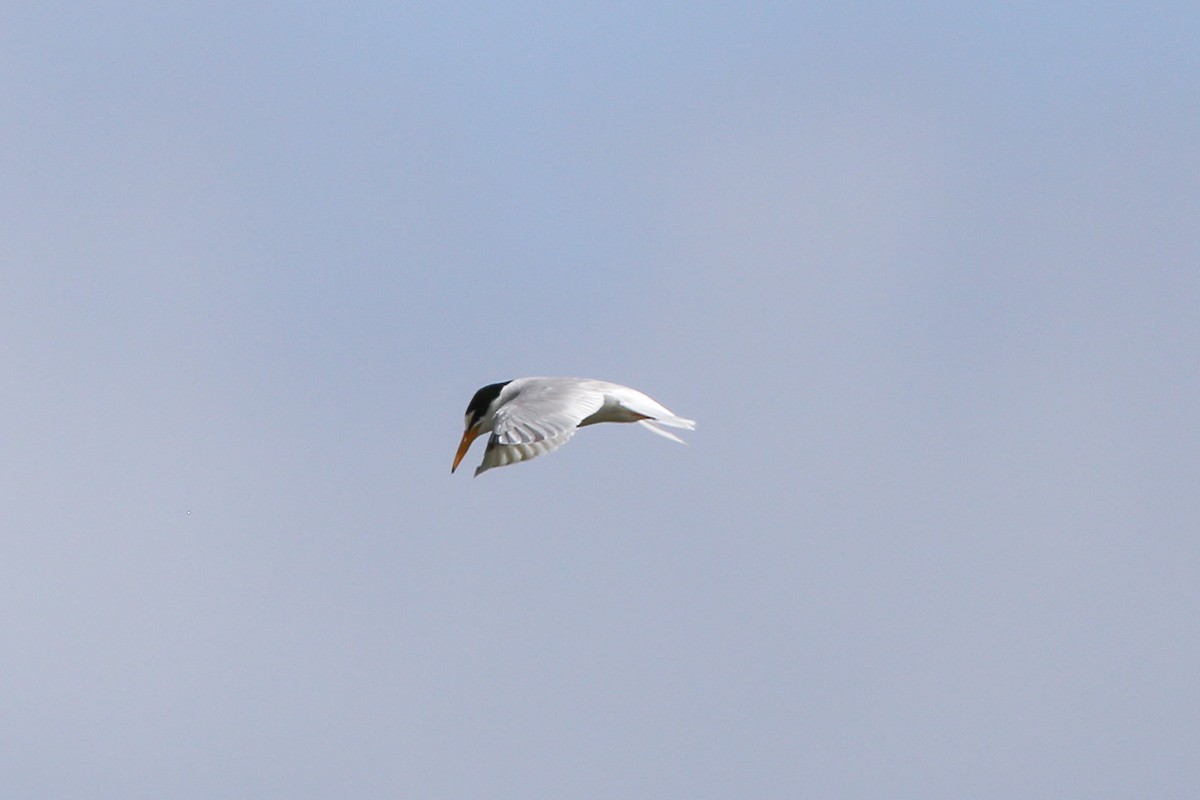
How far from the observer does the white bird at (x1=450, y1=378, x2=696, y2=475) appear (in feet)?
48.9

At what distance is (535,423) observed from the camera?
1509cm

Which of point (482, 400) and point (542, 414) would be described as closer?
point (542, 414)

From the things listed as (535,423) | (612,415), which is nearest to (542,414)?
(535,423)

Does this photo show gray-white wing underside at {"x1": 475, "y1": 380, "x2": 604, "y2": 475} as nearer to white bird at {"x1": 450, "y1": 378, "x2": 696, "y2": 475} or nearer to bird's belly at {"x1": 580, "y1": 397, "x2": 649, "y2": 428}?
white bird at {"x1": 450, "y1": 378, "x2": 696, "y2": 475}

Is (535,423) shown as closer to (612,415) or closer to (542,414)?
(542,414)

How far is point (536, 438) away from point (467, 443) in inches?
105

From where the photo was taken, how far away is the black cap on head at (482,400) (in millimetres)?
17156

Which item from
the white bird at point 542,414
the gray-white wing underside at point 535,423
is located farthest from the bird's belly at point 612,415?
the gray-white wing underside at point 535,423

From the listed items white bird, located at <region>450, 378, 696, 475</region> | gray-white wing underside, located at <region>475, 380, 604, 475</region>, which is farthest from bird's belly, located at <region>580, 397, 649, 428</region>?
gray-white wing underside, located at <region>475, 380, 604, 475</region>

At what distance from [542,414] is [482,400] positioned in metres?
1.94

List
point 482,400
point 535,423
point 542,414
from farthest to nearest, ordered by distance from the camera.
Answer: point 482,400 → point 542,414 → point 535,423

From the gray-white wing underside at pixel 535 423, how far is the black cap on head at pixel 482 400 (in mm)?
861

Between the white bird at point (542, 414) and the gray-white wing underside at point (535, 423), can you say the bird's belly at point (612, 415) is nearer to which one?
the white bird at point (542, 414)

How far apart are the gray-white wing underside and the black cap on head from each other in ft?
2.83
